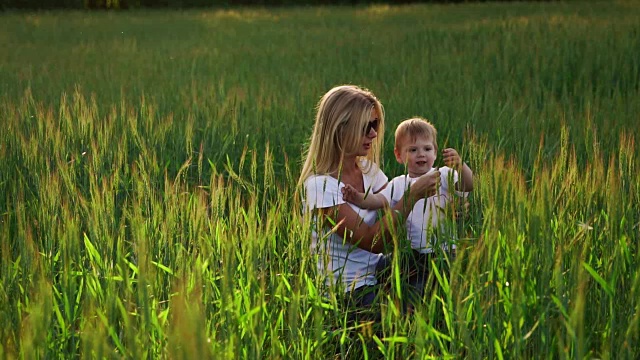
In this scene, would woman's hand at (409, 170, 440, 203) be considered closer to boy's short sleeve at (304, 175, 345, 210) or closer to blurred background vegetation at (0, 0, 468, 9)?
boy's short sleeve at (304, 175, 345, 210)

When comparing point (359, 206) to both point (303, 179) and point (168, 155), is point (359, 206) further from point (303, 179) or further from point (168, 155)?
point (168, 155)

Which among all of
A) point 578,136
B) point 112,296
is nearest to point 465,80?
point 578,136

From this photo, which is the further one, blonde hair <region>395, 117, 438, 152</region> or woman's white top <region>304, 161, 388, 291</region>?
blonde hair <region>395, 117, 438, 152</region>

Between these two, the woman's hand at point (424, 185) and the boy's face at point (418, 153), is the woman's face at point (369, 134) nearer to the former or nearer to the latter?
the boy's face at point (418, 153)

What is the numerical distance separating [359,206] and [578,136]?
2.22 meters

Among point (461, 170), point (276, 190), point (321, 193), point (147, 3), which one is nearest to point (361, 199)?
point (321, 193)

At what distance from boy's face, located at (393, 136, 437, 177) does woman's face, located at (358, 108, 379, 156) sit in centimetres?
16

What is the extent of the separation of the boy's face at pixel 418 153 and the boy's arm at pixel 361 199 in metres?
0.27

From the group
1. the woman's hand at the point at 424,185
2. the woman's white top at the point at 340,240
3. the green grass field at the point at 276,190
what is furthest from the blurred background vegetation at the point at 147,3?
the woman's hand at the point at 424,185

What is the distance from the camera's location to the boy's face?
3.10m

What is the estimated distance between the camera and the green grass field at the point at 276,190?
194 centimetres

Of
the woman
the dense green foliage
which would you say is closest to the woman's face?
the woman

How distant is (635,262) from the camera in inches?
92.0

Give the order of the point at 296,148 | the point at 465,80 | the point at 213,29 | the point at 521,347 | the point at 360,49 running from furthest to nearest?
the point at 213,29, the point at 360,49, the point at 465,80, the point at 296,148, the point at 521,347
